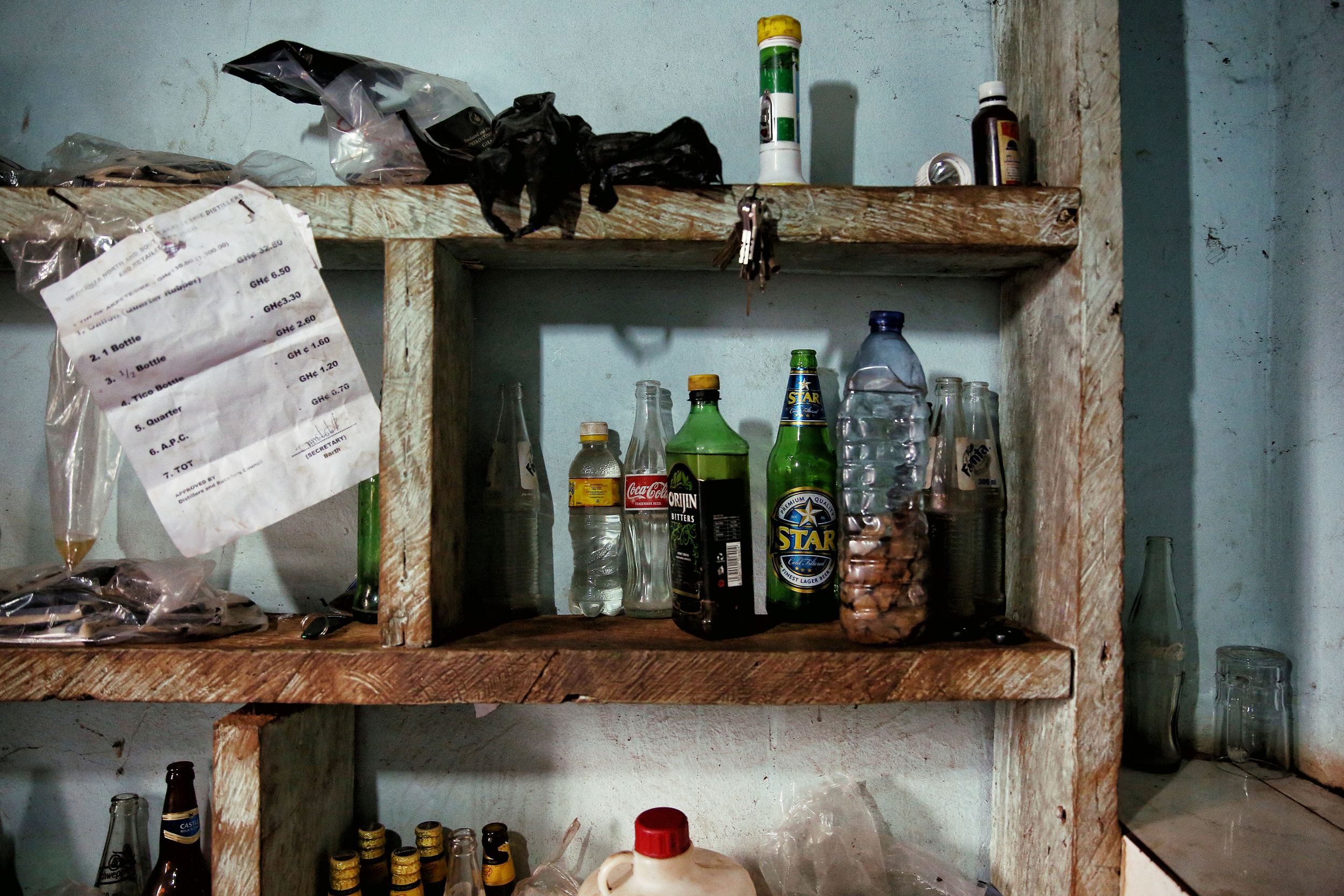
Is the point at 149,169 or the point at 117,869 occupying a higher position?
the point at 149,169

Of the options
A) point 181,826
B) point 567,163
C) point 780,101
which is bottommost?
point 181,826

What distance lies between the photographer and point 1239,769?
3.35 feet

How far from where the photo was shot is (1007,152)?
93 centimetres

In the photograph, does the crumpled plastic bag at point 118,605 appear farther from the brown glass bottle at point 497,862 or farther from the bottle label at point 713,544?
the bottle label at point 713,544

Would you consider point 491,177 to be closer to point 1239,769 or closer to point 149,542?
point 149,542

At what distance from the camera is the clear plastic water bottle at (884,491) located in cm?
87

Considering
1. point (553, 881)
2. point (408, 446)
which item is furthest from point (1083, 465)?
point (553, 881)

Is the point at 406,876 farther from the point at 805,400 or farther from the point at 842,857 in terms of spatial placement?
the point at 805,400

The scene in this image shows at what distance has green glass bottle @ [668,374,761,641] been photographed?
0.90 metres

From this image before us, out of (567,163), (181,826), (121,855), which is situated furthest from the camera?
(121,855)

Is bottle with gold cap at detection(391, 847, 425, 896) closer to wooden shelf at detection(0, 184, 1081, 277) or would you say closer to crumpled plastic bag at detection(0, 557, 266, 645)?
crumpled plastic bag at detection(0, 557, 266, 645)

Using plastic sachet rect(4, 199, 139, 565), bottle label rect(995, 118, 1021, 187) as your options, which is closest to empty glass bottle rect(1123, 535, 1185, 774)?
bottle label rect(995, 118, 1021, 187)

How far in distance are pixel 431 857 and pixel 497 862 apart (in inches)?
3.4

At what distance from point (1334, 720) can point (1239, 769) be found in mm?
128
